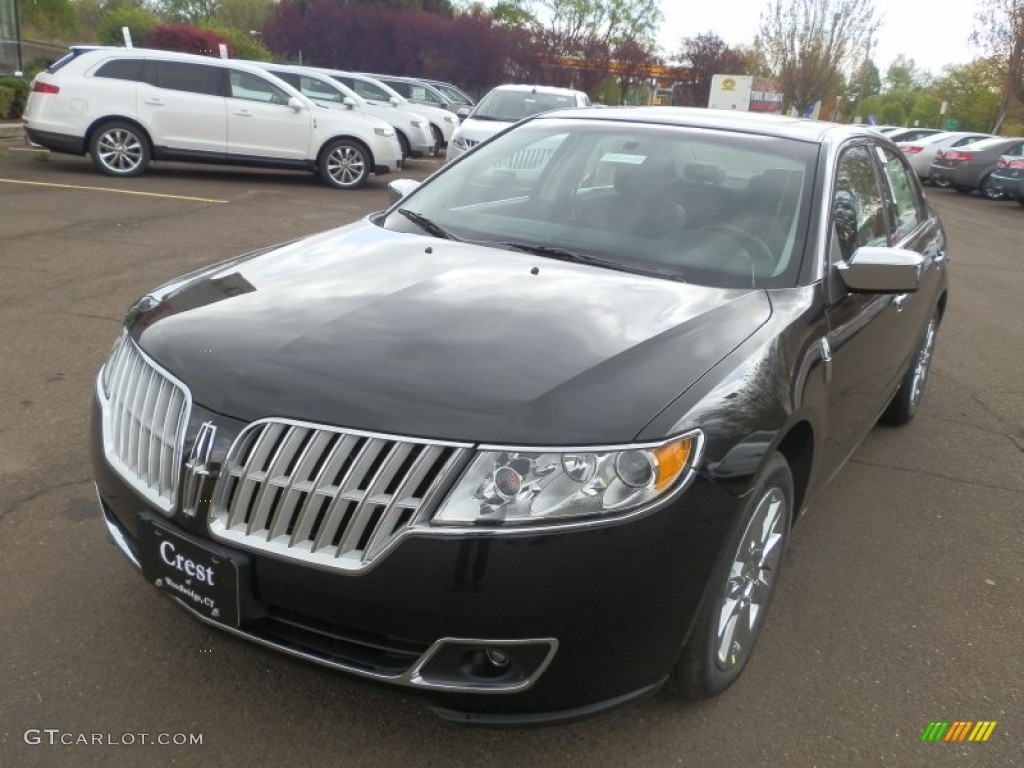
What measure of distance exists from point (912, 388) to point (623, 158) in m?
2.44

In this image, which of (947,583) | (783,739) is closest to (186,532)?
(783,739)

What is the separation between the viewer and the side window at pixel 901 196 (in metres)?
4.43

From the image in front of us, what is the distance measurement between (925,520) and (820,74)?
48.8 m

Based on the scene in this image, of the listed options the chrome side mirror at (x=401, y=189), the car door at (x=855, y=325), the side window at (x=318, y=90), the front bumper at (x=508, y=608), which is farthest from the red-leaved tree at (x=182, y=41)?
the front bumper at (x=508, y=608)

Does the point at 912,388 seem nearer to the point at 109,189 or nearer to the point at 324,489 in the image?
the point at 324,489

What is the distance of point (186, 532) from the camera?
2.23 metres

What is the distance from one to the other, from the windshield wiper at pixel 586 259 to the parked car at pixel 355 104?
11.5m

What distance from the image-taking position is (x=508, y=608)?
6.71ft

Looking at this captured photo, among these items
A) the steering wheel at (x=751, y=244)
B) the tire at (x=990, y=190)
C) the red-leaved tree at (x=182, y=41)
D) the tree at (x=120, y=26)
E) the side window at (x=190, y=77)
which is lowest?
the tire at (x=990, y=190)

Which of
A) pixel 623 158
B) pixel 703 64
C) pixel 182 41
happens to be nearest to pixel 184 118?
pixel 623 158

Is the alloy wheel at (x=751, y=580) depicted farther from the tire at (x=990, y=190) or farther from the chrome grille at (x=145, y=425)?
the tire at (x=990, y=190)

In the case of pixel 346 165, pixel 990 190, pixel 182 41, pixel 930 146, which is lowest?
pixel 990 190

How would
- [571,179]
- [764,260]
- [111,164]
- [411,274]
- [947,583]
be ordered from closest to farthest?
[411,274], [764,260], [947,583], [571,179], [111,164]

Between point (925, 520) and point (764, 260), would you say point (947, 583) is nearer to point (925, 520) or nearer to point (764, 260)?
point (925, 520)
